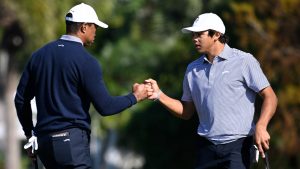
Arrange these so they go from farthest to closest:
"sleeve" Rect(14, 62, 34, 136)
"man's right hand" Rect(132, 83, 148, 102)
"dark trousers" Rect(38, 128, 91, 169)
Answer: "man's right hand" Rect(132, 83, 148, 102) < "sleeve" Rect(14, 62, 34, 136) < "dark trousers" Rect(38, 128, 91, 169)

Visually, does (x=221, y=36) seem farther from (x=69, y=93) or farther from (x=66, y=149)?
(x=66, y=149)

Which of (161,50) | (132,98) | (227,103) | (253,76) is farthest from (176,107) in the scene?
(161,50)

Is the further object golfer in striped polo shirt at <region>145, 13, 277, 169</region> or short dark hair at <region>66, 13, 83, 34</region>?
golfer in striped polo shirt at <region>145, 13, 277, 169</region>

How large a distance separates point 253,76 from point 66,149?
173 cm

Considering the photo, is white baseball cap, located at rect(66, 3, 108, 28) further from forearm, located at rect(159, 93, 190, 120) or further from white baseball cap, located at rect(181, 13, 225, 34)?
forearm, located at rect(159, 93, 190, 120)

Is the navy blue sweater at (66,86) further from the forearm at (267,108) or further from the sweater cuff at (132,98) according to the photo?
the forearm at (267,108)

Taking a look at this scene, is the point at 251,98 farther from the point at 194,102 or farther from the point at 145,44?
the point at 145,44

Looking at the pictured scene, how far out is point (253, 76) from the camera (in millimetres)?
9156

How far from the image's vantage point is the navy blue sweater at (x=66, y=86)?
8695 millimetres

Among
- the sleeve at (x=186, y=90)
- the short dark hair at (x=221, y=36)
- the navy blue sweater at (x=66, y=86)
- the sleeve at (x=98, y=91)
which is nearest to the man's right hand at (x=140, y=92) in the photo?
the sleeve at (x=186, y=90)

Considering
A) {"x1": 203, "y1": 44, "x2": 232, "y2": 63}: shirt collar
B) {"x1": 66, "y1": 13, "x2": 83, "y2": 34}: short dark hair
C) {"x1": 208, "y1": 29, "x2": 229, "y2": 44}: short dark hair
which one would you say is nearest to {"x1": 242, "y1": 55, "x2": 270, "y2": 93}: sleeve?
{"x1": 203, "y1": 44, "x2": 232, "y2": 63}: shirt collar

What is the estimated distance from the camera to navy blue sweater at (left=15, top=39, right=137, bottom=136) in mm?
8695

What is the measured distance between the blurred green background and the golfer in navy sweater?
13.5m

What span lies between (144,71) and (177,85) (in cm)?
325
